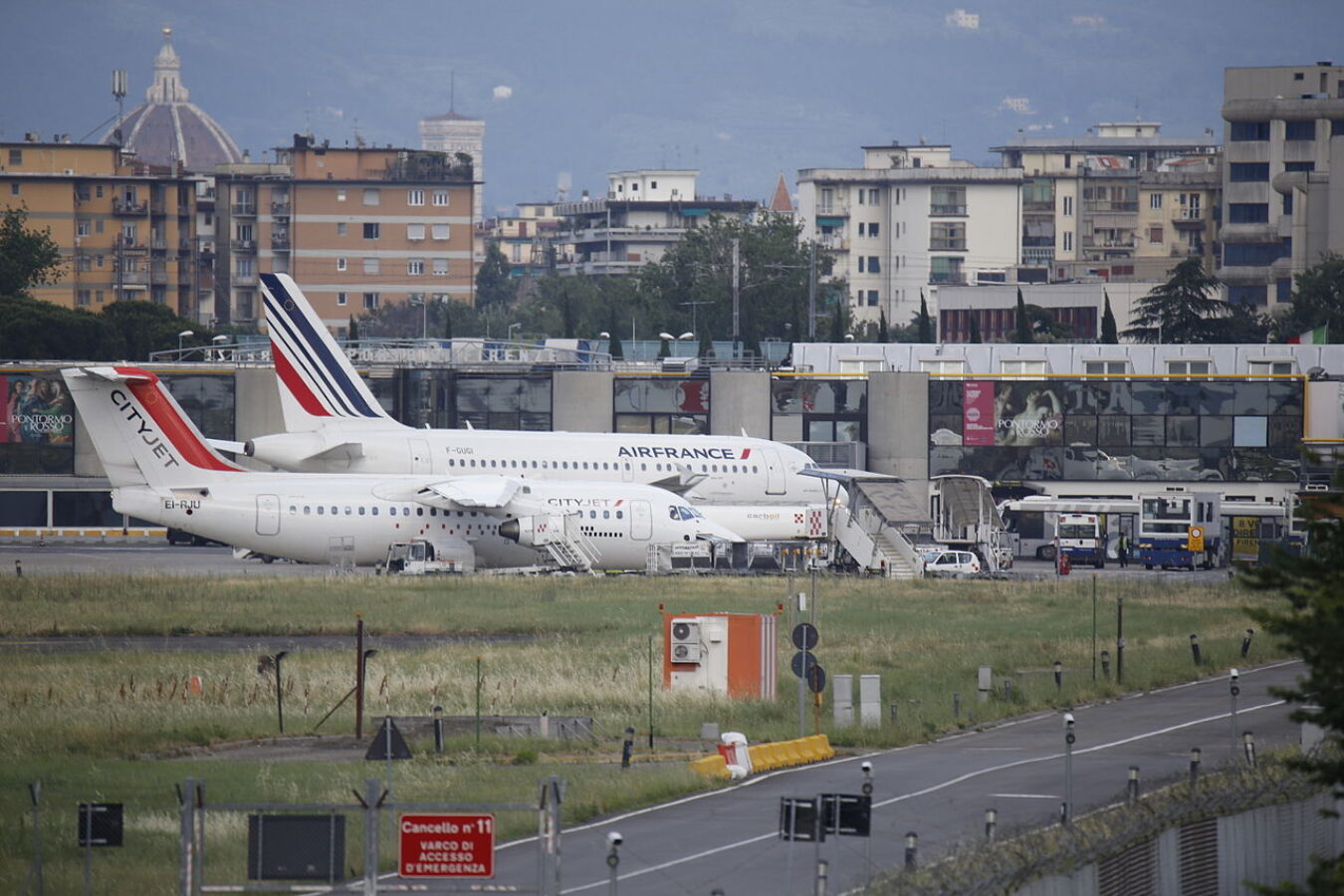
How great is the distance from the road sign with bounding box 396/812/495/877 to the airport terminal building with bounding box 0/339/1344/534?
72.3 meters

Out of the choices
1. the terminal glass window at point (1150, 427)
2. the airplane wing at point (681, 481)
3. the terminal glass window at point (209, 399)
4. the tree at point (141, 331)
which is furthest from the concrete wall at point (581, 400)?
the tree at point (141, 331)

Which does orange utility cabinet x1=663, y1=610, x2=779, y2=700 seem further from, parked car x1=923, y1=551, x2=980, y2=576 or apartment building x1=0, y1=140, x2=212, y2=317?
apartment building x1=0, y1=140, x2=212, y2=317

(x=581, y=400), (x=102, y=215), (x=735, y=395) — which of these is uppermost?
(x=102, y=215)

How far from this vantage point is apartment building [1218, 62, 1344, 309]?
5812 inches

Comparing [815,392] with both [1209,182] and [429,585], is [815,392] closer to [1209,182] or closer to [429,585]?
[429,585]

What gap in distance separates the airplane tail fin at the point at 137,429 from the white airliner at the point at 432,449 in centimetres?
959

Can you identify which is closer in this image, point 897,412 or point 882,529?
point 882,529

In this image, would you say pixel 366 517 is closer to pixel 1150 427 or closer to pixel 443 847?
pixel 1150 427

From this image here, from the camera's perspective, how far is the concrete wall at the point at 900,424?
9062 cm

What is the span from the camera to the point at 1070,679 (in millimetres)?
40781

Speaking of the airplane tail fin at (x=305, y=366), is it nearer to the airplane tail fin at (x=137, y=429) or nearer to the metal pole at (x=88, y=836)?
the airplane tail fin at (x=137, y=429)

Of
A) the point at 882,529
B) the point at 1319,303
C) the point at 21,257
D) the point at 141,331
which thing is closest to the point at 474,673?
the point at 882,529

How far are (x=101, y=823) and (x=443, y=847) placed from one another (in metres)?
4.19

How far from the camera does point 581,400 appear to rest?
92188 millimetres
